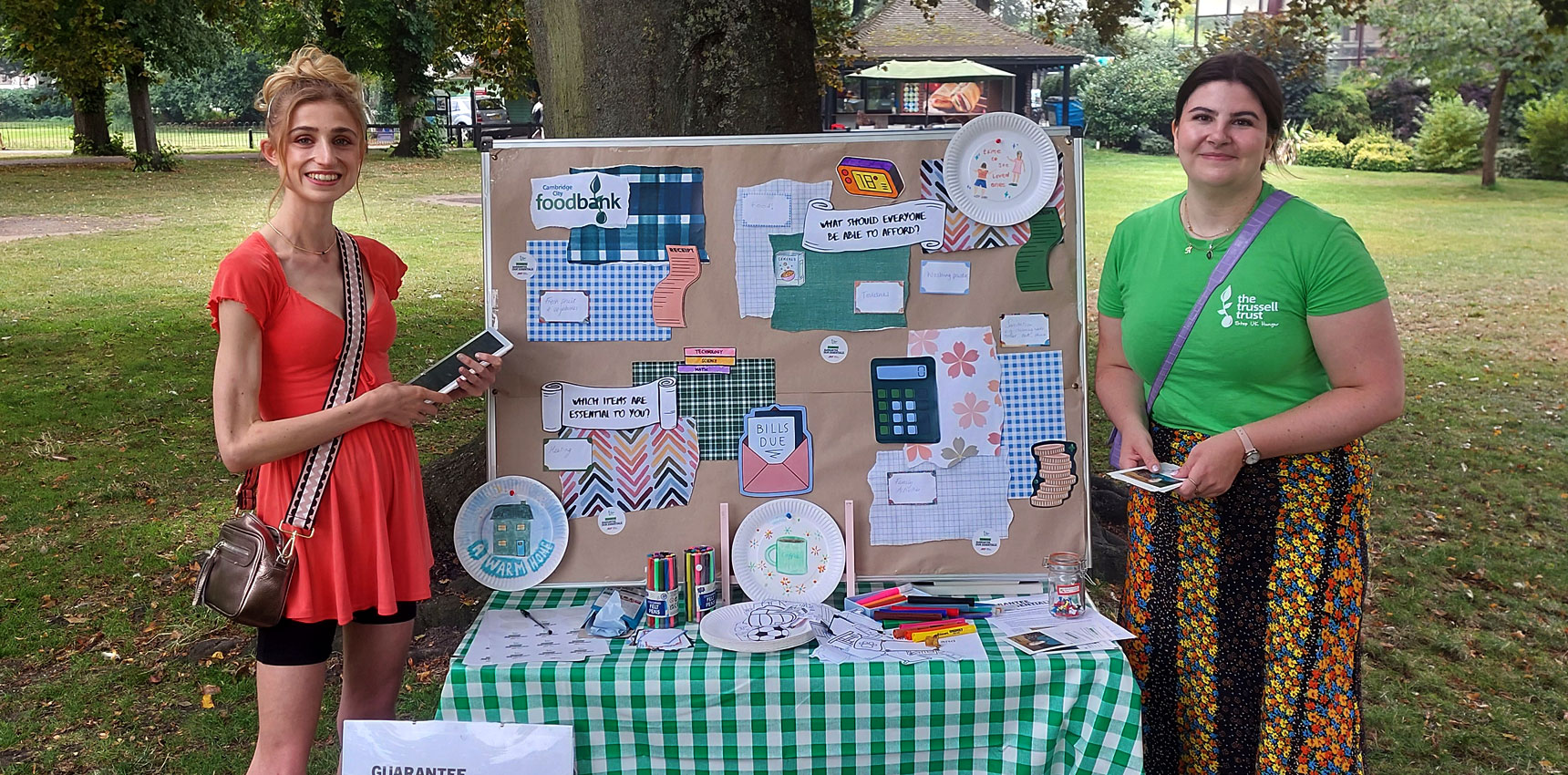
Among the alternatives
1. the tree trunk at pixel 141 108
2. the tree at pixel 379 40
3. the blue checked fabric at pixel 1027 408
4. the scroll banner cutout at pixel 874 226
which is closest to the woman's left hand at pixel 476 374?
the scroll banner cutout at pixel 874 226

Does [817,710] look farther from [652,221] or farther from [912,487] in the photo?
[652,221]

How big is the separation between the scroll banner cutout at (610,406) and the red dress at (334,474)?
43 cm

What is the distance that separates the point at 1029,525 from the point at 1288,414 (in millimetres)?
681

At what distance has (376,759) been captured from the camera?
2.01 m

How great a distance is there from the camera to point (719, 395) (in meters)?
2.57

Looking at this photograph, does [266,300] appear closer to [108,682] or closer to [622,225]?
[622,225]

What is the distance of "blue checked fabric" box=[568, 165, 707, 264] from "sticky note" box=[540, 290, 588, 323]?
0.08 metres

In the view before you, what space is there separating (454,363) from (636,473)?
1.60 ft

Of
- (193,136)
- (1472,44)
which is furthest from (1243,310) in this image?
(193,136)

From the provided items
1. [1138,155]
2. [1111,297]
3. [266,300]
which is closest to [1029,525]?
[1111,297]

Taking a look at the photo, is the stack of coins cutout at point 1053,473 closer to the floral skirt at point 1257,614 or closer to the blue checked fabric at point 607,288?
the floral skirt at point 1257,614

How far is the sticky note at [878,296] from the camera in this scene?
2561 millimetres

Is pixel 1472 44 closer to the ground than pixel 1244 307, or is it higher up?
higher up

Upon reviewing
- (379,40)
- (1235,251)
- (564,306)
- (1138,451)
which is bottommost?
(1138,451)
